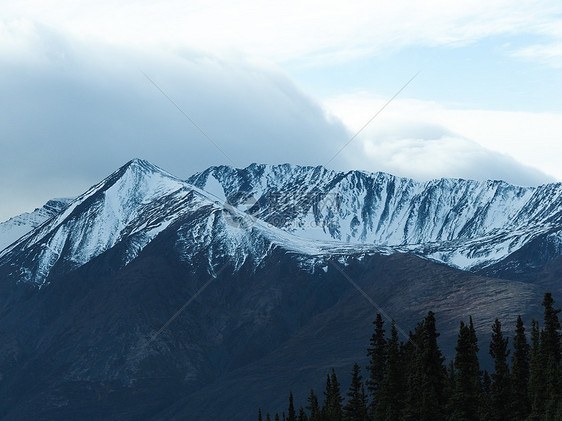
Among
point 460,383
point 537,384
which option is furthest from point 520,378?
point 460,383

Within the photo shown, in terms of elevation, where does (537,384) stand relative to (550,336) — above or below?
below

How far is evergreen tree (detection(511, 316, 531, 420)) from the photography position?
135250mm

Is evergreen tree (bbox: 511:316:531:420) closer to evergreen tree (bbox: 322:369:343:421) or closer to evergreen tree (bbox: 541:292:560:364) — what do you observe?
evergreen tree (bbox: 541:292:560:364)

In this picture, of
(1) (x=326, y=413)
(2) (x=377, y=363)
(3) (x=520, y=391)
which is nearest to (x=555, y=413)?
(3) (x=520, y=391)

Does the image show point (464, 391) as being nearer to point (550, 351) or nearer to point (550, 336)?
point (550, 351)

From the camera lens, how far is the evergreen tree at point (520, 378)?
135 meters

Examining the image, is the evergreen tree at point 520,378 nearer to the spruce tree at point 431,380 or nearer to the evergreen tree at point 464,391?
the evergreen tree at point 464,391

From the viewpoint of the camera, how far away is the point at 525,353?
15500 cm

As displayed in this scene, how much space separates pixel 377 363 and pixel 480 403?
68.5 ft

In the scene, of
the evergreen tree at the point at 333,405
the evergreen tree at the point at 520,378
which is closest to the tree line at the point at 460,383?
the evergreen tree at the point at 520,378

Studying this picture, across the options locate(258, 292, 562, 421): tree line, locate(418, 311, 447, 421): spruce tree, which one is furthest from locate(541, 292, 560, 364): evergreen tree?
locate(418, 311, 447, 421): spruce tree

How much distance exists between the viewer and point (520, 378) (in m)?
148

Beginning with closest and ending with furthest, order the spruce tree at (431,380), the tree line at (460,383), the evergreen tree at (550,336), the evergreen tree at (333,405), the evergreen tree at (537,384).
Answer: the tree line at (460,383) → the spruce tree at (431,380) → the evergreen tree at (537,384) → the evergreen tree at (550,336) → the evergreen tree at (333,405)

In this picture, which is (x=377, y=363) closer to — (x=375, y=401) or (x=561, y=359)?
(x=375, y=401)
